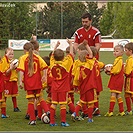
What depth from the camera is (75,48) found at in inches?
401

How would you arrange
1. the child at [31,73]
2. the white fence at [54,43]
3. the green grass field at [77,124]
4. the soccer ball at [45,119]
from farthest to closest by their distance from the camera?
the white fence at [54,43] < the soccer ball at [45,119] < the child at [31,73] < the green grass field at [77,124]

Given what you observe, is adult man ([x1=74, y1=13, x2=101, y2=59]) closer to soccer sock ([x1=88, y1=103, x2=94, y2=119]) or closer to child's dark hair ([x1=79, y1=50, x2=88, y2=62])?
child's dark hair ([x1=79, y1=50, x2=88, y2=62])

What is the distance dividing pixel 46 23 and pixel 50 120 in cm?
4767

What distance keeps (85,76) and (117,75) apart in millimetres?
941

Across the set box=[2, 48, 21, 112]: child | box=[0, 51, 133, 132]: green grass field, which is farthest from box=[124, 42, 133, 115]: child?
box=[2, 48, 21, 112]: child

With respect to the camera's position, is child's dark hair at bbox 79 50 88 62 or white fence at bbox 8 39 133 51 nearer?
child's dark hair at bbox 79 50 88 62

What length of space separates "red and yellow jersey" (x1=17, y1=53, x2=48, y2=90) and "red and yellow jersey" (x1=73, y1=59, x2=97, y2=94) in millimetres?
741

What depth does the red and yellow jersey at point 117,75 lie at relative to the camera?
9.61 m

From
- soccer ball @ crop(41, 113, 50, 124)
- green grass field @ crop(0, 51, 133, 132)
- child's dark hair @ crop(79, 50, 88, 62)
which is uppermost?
child's dark hair @ crop(79, 50, 88, 62)

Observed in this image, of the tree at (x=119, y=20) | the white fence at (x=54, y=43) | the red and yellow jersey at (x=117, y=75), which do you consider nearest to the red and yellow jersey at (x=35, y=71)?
the red and yellow jersey at (x=117, y=75)

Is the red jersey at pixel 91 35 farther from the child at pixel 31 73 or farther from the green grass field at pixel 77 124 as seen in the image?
the child at pixel 31 73

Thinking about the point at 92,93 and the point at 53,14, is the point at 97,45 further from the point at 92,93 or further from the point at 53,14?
the point at 53,14

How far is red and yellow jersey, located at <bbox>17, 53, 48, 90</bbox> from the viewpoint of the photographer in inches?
345

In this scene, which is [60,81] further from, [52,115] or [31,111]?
[31,111]
